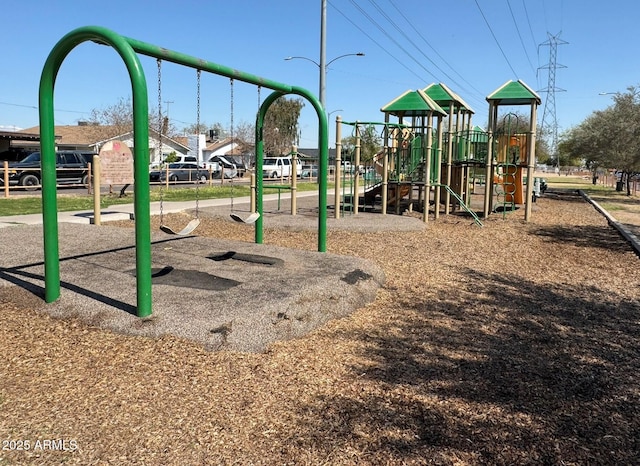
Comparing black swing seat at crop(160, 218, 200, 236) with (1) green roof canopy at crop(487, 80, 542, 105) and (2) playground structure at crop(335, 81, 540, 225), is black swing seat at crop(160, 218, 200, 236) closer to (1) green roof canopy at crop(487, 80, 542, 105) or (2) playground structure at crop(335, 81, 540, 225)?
(2) playground structure at crop(335, 81, 540, 225)

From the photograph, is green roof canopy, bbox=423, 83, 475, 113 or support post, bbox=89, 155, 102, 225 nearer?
support post, bbox=89, 155, 102, 225

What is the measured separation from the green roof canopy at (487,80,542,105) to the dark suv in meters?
15.3

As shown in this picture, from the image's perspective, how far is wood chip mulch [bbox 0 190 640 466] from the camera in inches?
115

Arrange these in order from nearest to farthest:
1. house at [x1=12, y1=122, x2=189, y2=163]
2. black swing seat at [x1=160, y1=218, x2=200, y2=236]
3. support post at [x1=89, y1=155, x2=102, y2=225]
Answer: black swing seat at [x1=160, y1=218, x2=200, y2=236], support post at [x1=89, y1=155, x2=102, y2=225], house at [x1=12, y1=122, x2=189, y2=163]

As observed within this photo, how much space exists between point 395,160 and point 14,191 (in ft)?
49.2

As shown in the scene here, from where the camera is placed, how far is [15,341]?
430cm

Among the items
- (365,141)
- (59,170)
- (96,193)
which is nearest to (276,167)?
(365,141)

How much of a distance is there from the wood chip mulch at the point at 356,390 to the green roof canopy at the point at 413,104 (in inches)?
361

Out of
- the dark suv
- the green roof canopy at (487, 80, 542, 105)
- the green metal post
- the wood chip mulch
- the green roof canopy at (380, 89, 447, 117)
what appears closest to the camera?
the wood chip mulch

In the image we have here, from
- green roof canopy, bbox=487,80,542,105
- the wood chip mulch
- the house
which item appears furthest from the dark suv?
the wood chip mulch

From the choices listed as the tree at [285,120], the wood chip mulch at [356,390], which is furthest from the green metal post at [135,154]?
the tree at [285,120]

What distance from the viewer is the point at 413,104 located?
14797 mm

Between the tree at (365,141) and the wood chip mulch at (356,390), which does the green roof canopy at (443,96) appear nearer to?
the tree at (365,141)

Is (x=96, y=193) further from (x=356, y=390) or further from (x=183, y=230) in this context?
(x=356, y=390)
